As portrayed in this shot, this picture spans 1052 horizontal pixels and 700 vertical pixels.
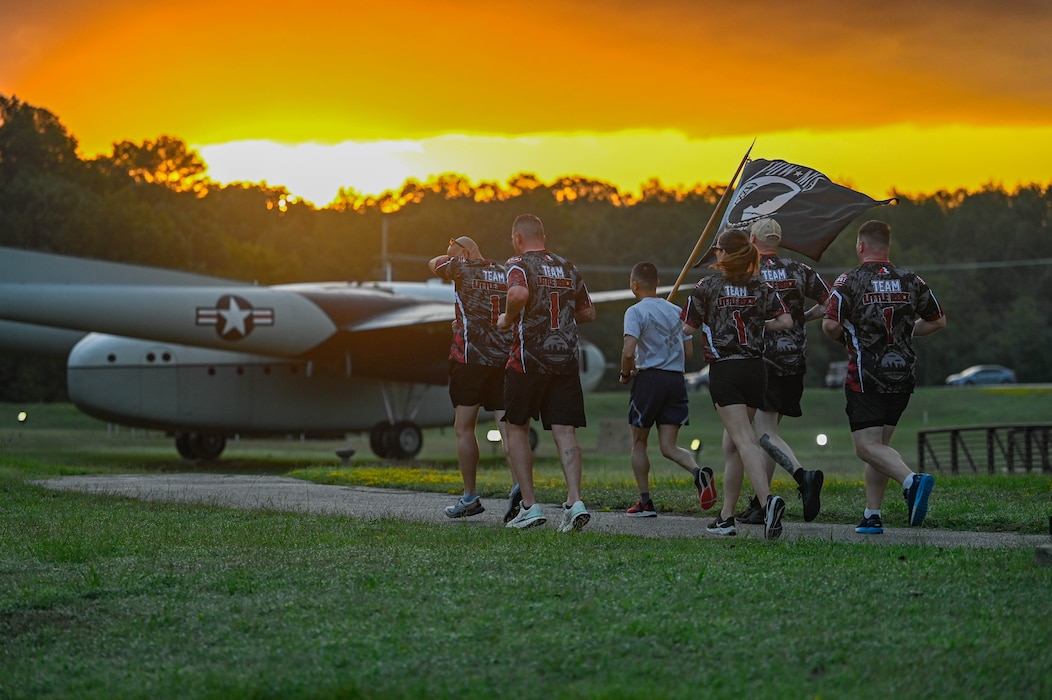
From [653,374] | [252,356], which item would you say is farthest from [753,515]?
[252,356]

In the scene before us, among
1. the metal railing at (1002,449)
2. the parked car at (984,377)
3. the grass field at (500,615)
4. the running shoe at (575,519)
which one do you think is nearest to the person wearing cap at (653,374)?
the running shoe at (575,519)

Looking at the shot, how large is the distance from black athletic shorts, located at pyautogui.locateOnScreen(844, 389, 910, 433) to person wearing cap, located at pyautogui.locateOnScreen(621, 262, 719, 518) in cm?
136

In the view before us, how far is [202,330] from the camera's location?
2555 cm

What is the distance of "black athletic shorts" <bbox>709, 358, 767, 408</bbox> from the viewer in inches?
364

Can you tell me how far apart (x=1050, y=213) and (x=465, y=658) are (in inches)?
3850

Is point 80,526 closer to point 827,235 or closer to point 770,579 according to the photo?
point 770,579

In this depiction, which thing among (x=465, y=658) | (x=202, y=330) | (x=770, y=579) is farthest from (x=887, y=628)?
(x=202, y=330)

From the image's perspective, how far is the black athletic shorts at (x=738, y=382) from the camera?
9234mm

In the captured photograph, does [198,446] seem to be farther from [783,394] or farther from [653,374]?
[783,394]

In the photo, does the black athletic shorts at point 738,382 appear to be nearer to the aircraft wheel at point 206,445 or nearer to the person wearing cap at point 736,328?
the person wearing cap at point 736,328

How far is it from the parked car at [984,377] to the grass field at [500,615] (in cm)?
8361

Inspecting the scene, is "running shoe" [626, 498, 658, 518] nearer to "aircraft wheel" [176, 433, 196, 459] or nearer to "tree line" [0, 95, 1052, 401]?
"aircraft wheel" [176, 433, 196, 459]

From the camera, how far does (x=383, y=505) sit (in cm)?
1166

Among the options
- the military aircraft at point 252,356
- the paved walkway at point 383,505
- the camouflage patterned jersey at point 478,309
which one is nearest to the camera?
the paved walkway at point 383,505
